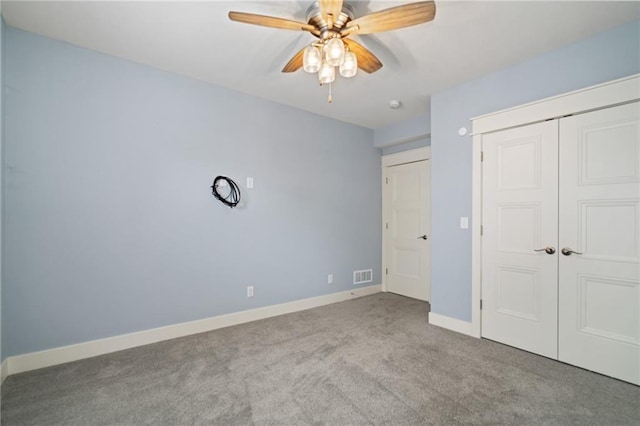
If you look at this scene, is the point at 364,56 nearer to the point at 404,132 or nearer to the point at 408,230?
the point at 404,132

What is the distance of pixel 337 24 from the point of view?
187 centimetres

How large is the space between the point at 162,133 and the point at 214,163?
57cm

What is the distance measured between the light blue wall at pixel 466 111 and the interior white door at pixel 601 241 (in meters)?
0.39

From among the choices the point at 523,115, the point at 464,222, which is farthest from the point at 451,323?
the point at 523,115

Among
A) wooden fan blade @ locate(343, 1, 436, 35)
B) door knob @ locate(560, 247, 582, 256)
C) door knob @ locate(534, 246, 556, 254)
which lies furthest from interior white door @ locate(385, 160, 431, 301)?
wooden fan blade @ locate(343, 1, 436, 35)

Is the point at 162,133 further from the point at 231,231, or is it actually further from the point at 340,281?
the point at 340,281

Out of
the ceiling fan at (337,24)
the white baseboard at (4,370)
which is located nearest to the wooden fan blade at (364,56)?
the ceiling fan at (337,24)

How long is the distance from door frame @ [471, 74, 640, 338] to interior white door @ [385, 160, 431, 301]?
126 cm

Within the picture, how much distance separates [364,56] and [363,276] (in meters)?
3.32

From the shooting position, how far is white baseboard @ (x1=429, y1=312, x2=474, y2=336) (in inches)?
119

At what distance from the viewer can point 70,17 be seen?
213 cm

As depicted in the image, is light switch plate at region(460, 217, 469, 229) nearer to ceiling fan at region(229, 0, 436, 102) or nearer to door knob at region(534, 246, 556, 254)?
door knob at region(534, 246, 556, 254)

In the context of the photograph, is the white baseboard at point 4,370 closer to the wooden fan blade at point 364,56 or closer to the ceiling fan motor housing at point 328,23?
the ceiling fan motor housing at point 328,23

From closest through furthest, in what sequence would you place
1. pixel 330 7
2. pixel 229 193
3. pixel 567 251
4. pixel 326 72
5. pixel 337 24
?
pixel 330 7, pixel 337 24, pixel 326 72, pixel 567 251, pixel 229 193
